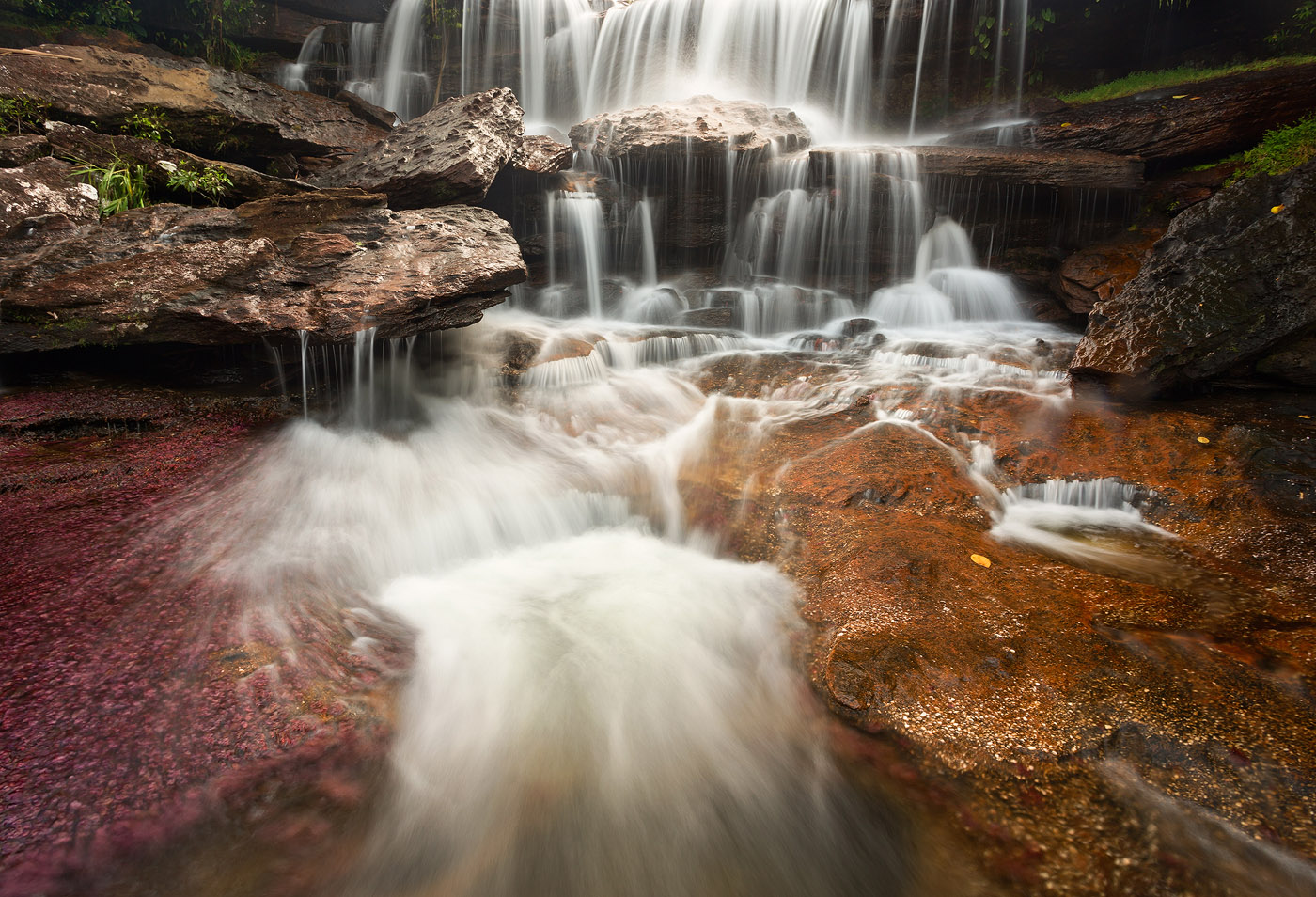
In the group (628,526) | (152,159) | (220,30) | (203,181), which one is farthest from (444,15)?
(628,526)

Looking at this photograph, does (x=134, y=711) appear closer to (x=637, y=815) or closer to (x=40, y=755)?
(x=40, y=755)

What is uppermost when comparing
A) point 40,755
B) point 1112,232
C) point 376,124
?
point 376,124

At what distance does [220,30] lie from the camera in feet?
39.8

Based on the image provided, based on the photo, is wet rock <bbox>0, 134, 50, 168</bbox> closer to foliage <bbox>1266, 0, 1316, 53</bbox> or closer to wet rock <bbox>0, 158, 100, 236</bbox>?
wet rock <bbox>0, 158, 100, 236</bbox>

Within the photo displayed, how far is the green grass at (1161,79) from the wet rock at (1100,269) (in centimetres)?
371

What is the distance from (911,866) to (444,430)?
518cm

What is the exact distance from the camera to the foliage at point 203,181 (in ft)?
18.1

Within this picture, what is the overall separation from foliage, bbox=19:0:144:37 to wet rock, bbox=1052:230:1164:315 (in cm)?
1789

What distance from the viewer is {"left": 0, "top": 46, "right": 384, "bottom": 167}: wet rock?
592 cm

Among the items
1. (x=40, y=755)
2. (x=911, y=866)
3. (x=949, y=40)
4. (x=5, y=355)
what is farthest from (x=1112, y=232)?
(x=5, y=355)

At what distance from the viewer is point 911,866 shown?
215 cm

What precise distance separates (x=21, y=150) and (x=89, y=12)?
31.8 feet

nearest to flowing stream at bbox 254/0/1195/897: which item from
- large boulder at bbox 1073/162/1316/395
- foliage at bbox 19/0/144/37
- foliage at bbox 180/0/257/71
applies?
large boulder at bbox 1073/162/1316/395

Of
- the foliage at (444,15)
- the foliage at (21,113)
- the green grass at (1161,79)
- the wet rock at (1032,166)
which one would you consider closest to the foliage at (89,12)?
the foliage at (444,15)
